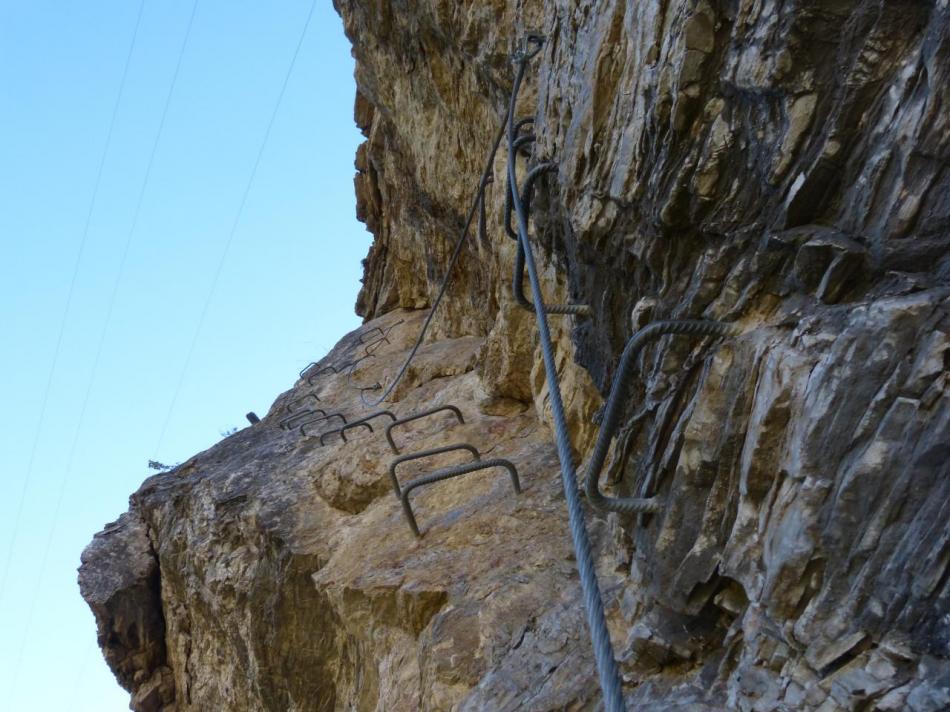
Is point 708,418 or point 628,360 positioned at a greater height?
point 628,360

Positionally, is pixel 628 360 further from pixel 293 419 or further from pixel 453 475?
pixel 293 419

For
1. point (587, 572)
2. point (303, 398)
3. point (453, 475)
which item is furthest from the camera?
point (303, 398)

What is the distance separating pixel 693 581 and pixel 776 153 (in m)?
1.42

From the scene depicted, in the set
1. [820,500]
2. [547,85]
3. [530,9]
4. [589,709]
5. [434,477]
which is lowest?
[589,709]

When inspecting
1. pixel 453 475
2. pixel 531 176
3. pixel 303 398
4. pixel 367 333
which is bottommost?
pixel 453 475

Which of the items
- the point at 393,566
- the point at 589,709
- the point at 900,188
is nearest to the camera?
the point at 900,188

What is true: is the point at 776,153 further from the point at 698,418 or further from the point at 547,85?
the point at 547,85

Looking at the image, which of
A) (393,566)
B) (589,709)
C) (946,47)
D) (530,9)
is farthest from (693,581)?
(530,9)

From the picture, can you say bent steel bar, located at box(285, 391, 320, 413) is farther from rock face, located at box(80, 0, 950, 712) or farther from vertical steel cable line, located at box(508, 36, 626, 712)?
vertical steel cable line, located at box(508, 36, 626, 712)

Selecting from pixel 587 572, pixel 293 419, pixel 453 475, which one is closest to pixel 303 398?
pixel 293 419

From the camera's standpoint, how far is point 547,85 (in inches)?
161

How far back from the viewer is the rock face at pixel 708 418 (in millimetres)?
1832

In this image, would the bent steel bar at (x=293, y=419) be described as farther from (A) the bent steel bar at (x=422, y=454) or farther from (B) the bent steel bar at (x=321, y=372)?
(A) the bent steel bar at (x=422, y=454)

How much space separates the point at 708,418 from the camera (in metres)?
2.45
